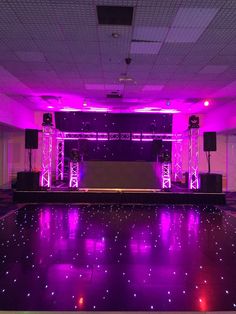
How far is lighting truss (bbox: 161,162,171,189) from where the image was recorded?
961cm

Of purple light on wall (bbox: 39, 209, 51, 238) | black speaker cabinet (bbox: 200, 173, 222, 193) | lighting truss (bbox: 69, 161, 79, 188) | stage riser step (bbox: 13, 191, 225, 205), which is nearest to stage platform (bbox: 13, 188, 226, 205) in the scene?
stage riser step (bbox: 13, 191, 225, 205)

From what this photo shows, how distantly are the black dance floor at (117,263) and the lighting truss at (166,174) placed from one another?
2745 millimetres

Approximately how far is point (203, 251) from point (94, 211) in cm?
348

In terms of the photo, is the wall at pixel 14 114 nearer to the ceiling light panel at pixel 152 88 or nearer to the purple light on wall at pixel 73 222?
the purple light on wall at pixel 73 222

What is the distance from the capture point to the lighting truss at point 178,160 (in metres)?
12.1

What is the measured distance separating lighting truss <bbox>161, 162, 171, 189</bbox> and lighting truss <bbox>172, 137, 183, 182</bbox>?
236cm

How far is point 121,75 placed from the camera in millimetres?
7164

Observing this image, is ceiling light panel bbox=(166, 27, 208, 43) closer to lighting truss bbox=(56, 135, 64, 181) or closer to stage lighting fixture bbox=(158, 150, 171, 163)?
stage lighting fixture bbox=(158, 150, 171, 163)

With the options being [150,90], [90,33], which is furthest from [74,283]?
[150,90]

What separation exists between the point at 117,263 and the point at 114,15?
299 cm

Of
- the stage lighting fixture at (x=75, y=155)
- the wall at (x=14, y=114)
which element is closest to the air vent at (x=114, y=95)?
the stage lighting fixture at (x=75, y=155)

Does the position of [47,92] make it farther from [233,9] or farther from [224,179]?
[224,179]

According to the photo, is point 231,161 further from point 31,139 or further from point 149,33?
point 149,33

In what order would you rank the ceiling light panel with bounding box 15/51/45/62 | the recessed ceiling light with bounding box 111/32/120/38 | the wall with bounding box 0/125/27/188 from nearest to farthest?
the recessed ceiling light with bounding box 111/32/120/38
the ceiling light panel with bounding box 15/51/45/62
the wall with bounding box 0/125/27/188
